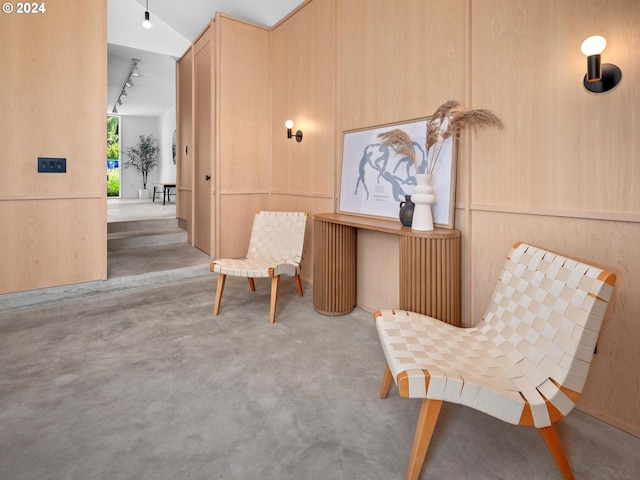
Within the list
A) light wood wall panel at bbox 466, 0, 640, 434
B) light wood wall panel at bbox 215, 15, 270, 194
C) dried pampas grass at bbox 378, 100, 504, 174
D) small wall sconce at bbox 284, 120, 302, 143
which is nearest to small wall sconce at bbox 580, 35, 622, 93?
light wood wall panel at bbox 466, 0, 640, 434

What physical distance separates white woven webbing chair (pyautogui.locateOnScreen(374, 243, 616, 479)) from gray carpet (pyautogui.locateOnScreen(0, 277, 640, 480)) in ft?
0.86

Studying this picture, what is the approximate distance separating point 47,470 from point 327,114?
3028mm

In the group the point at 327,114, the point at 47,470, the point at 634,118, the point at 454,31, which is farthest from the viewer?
the point at 327,114

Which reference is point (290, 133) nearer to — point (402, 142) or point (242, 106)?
point (242, 106)

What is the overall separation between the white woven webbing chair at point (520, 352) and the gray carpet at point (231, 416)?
0.26 m

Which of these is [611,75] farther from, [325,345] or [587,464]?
[325,345]

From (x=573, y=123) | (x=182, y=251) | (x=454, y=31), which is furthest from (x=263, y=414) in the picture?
(x=182, y=251)

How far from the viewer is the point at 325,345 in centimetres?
242

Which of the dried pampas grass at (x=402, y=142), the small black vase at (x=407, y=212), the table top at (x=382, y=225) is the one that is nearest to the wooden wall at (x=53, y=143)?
the table top at (x=382, y=225)

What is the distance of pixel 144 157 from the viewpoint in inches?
464

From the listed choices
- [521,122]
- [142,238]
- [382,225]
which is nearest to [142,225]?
[142,238]

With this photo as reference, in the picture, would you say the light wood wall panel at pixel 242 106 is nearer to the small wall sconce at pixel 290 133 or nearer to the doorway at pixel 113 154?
the small wall sconce at pixel 290 133

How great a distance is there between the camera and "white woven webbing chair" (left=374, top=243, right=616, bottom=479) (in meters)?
1.23

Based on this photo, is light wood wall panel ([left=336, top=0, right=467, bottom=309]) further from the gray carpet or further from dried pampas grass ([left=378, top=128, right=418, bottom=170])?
the gray carpet
